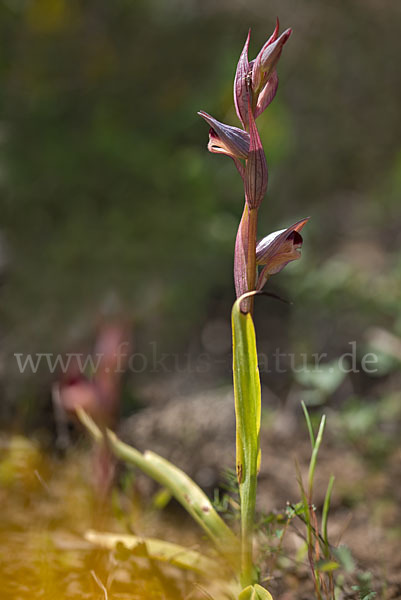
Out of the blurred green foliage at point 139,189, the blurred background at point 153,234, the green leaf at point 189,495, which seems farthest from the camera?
the blurred green foliage at point 139,189

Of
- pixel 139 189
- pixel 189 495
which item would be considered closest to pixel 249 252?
pixel 189 495

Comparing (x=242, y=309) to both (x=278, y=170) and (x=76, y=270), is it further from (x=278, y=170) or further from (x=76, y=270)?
(x=278, y=170)

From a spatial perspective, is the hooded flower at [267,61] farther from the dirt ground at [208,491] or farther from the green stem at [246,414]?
the dirt ground at [208,491]

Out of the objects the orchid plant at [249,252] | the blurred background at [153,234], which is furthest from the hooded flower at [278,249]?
the blurred background at [153,234]

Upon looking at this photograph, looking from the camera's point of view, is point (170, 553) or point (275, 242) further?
point (170, 553)

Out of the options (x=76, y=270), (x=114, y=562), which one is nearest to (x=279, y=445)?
(x=114, y=562)

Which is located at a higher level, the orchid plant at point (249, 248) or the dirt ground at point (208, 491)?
the orchid plant at point (249, 248)

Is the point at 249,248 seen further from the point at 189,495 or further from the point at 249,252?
the point at 189,495
